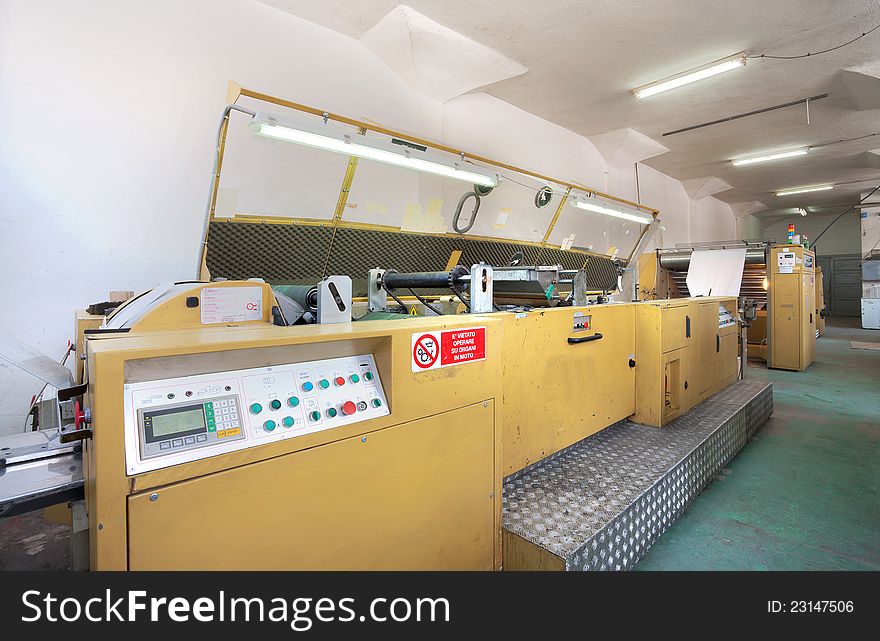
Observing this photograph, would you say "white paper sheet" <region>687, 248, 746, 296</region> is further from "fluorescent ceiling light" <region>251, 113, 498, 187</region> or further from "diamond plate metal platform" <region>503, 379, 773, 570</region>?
"fluorescent ceiling light" <region>251, 113, 498, 187</region>

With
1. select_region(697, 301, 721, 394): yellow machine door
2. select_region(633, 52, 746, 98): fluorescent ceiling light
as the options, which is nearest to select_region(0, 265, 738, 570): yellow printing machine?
select_region(697, 301, 721, 394): yellow machine door

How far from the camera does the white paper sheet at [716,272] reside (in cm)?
558

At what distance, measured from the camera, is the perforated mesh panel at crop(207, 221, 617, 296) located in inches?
109

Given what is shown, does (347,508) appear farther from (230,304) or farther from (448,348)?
(230,304)

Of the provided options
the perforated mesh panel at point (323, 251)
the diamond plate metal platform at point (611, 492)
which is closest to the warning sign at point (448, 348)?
the diamond plate metal platform at point (611, 492)

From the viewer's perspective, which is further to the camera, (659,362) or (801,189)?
(801,189)

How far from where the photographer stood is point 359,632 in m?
0.91

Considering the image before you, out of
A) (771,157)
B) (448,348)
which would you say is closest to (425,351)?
(448,348)

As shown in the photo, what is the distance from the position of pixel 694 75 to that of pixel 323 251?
4442 mm

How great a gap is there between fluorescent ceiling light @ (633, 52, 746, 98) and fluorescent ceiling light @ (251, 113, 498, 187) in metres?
2.81

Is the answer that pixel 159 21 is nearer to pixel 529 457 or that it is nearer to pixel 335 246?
pixel 335 246

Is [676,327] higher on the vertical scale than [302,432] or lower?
higher

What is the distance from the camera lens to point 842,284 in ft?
45.9

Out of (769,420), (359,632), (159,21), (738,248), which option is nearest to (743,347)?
(769,420)
